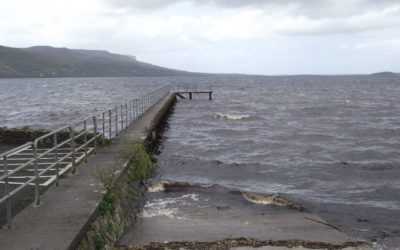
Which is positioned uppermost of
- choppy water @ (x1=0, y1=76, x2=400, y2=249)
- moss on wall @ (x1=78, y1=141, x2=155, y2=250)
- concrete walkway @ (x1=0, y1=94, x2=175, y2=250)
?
concrete walkway @ (x1=0, y1=94, x2=175, y2=250)

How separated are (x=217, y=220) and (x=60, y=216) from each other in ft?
12.9

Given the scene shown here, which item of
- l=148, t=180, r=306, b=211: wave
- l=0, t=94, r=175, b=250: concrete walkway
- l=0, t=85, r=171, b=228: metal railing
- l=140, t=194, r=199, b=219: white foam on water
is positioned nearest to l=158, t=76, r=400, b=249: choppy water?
l=148, t=180, r=306, b=211: wave

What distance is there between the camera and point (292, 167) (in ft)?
56.7

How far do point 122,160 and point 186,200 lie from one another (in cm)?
191

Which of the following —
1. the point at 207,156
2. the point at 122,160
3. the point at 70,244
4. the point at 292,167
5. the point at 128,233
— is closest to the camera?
the point at 70,244

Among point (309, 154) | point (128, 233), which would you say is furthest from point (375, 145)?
point (128, 233)

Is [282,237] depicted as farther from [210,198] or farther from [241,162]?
[241,162]

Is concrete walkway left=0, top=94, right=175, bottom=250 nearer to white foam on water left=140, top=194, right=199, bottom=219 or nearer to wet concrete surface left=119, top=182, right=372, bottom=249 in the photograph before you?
wet concrete surface left=119, top=182, right=372, bottom=249

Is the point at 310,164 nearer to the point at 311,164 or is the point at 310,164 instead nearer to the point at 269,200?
the point at 311,164

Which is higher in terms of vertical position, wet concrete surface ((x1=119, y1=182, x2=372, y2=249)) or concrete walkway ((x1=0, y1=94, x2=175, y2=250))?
concrete walkway ((x1=0, y1=94, x2=175, y2=250))

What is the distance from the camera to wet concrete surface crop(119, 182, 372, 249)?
354 inches

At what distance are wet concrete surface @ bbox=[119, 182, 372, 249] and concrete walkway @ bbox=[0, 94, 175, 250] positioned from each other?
43.7 inches

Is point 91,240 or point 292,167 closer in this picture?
point 91,240

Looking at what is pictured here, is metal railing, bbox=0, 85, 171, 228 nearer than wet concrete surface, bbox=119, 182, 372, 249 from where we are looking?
Yes
